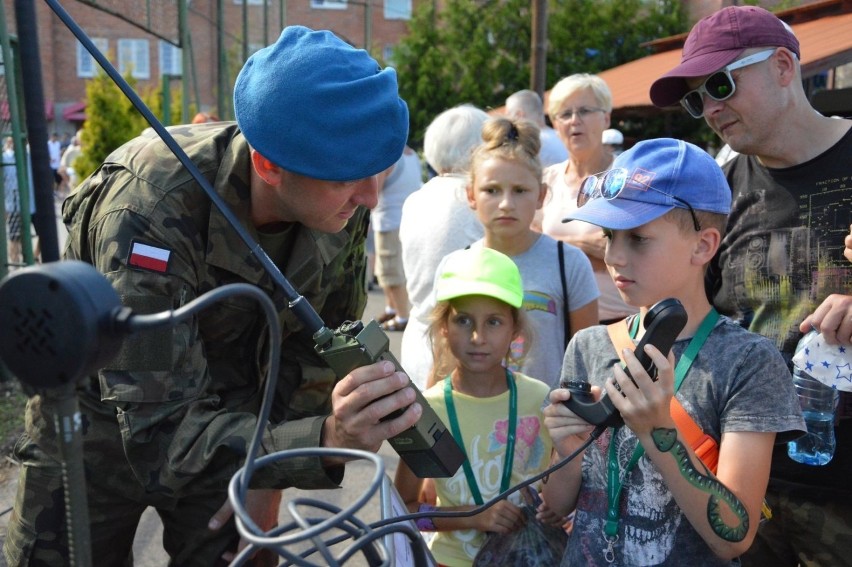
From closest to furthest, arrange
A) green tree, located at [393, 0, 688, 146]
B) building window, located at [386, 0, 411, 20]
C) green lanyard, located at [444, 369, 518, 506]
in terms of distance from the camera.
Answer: green lanyard, located at [444, 369, 518, 506]
green tree, located at [393, 0, 688, 146]
building window, located at [386, 0, 411, 20]

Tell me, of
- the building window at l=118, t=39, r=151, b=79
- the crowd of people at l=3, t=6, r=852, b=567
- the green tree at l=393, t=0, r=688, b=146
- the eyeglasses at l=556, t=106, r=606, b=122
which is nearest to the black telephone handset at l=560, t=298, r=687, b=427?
the crowd of people at l=3, t=6, r=852, b=567

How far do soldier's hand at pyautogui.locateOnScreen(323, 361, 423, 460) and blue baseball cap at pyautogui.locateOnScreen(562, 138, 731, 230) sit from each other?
26.0 inches

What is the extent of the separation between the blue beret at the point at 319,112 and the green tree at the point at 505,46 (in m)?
20.8

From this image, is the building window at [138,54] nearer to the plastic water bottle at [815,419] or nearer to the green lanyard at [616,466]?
the plastic water bottle at [815,419]

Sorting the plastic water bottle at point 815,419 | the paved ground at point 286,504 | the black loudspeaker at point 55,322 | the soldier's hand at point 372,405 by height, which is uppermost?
the black loudspeaker at point 55,322

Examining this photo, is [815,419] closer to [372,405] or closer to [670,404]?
[670,404]

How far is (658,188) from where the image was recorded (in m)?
2.18

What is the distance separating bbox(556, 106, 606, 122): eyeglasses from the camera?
490cm

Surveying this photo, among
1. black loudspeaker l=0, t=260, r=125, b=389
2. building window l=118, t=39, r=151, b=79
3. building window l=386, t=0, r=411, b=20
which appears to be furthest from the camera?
building window l=118, t=39, r=151, b=79

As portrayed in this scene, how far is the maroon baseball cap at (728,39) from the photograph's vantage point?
261 cm

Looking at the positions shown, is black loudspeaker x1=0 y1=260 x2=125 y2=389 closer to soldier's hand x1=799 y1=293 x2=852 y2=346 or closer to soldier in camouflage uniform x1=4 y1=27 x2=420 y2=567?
soldier in camouflage uniform x1=4 y1=27 x2=420 y2=567

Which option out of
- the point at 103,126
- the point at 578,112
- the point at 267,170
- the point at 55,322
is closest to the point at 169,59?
the point at 103,126

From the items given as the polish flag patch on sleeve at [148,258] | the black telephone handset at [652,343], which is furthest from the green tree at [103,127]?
the black telephone handset at [652,343]

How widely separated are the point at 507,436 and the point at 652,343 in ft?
3.66
